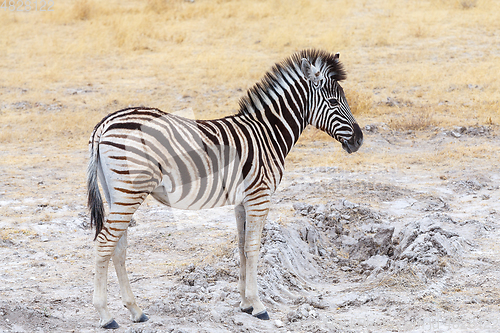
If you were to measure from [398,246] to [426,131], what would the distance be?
19.7 ft

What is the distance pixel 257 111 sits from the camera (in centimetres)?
536

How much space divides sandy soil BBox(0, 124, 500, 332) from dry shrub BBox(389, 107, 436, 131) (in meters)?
2.06

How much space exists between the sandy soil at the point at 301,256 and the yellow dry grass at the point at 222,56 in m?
3.26

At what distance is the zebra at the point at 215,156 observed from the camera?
4.46m

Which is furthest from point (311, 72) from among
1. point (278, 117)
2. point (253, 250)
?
point (253, 250)

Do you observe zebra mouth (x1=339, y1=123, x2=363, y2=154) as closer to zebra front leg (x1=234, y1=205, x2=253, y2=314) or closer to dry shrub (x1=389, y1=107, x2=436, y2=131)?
zebra front leg (x1=234, y1=205, x2=253, y2=314)

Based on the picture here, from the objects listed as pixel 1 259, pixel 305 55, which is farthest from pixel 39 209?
pixel 305 55

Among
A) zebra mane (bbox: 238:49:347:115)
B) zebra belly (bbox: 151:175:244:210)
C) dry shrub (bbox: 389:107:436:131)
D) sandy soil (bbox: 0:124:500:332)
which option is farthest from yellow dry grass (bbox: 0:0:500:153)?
zebra belly (bbox: 151:175:244:210)

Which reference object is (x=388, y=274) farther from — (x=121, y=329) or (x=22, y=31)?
(x=22, y=31)

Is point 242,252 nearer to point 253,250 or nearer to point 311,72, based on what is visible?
point 253,250

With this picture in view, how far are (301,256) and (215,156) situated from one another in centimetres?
241

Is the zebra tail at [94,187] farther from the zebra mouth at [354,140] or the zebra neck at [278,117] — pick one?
the zebra mouth at [354,140]

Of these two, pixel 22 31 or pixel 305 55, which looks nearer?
pixel 305 55

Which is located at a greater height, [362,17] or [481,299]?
[362,17]
